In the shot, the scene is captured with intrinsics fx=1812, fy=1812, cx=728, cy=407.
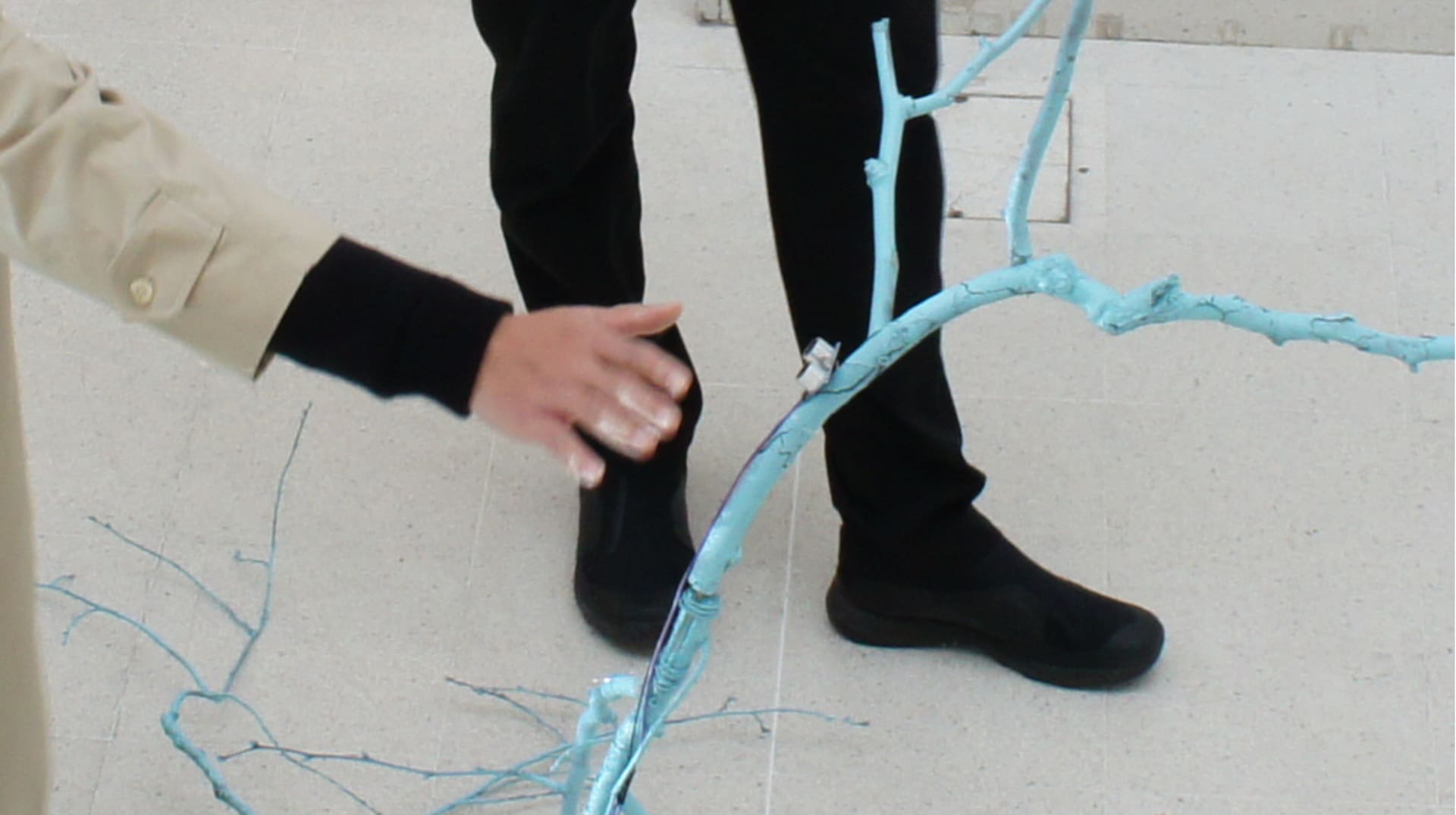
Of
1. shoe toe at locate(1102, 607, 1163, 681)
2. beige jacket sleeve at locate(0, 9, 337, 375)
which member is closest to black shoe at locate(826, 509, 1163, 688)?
shoe toe at locate(1102, 607, 1163, 681)

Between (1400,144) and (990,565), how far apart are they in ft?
2.41

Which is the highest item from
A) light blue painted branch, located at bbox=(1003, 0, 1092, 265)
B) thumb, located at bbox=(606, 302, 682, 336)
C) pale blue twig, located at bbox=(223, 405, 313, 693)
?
light blue painted branch, located at bbox=(1003, 0, 1092, 265)

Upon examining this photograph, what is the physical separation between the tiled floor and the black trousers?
21 centimetres

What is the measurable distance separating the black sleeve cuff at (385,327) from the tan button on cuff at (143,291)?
6 centimetres

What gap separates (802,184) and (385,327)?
1.80ft

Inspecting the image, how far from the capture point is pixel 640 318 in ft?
2.67

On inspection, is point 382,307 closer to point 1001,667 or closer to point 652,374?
point 652,374

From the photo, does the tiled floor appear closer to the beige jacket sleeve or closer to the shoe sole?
the shoe sole

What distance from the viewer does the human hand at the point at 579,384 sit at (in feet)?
2.62

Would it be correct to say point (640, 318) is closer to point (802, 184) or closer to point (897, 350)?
point (897, 350)

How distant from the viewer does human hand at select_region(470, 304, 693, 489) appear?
31.4 inches

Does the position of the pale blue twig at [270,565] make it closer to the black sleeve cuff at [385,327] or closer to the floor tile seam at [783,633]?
the floor tile seam at [783,633]

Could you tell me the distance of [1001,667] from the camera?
59.4 inches

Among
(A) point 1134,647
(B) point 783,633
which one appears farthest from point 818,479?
(A) point 1134,647
